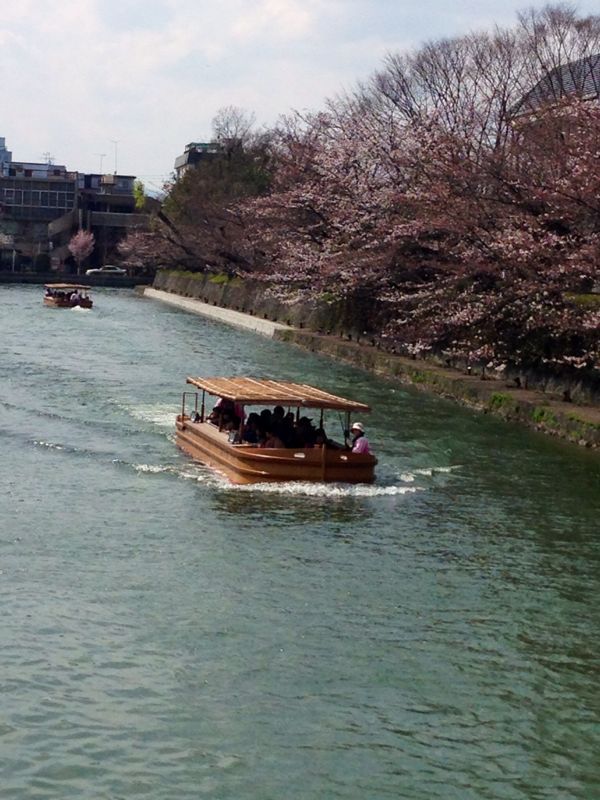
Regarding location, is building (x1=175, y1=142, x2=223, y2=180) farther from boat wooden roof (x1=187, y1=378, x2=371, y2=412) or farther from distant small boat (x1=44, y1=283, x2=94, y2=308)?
boat wooden roof (x1=187, y1=378, x2=371, y2=412)

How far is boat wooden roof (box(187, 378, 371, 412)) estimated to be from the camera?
2545 cm

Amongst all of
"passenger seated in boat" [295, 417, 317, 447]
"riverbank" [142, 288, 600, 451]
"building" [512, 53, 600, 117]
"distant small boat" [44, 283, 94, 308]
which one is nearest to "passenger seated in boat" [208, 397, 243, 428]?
"passenger seated in boat" [295, 417, 317, 447]

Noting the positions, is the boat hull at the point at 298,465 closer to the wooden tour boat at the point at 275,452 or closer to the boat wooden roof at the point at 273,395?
the wooden tour boat at the point at 275,452

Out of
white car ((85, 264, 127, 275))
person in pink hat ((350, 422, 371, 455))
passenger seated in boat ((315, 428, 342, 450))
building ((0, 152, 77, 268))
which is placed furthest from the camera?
building ((0, 152, 77, 268))

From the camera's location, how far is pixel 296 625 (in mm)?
16375

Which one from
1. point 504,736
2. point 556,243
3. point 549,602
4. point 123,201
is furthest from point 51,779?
point 123,201

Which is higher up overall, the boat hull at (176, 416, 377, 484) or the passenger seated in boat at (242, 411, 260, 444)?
the passenger seated in boat at (242, 411, 260, 444)

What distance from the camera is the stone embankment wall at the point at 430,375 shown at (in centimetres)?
3288

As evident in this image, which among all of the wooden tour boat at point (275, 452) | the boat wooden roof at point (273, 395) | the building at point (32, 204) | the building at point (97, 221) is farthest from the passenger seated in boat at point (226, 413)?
the building at point (32, 204)

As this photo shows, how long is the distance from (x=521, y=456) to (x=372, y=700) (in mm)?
16049

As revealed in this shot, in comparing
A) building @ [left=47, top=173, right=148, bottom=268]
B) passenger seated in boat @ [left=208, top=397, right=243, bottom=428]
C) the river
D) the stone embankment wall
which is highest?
building @ [left=47, top=173, right=148, bottom=268]

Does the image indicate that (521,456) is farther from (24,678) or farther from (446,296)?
(24,678)

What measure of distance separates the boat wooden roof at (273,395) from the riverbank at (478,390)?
734cm

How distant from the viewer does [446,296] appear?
43.2 m
